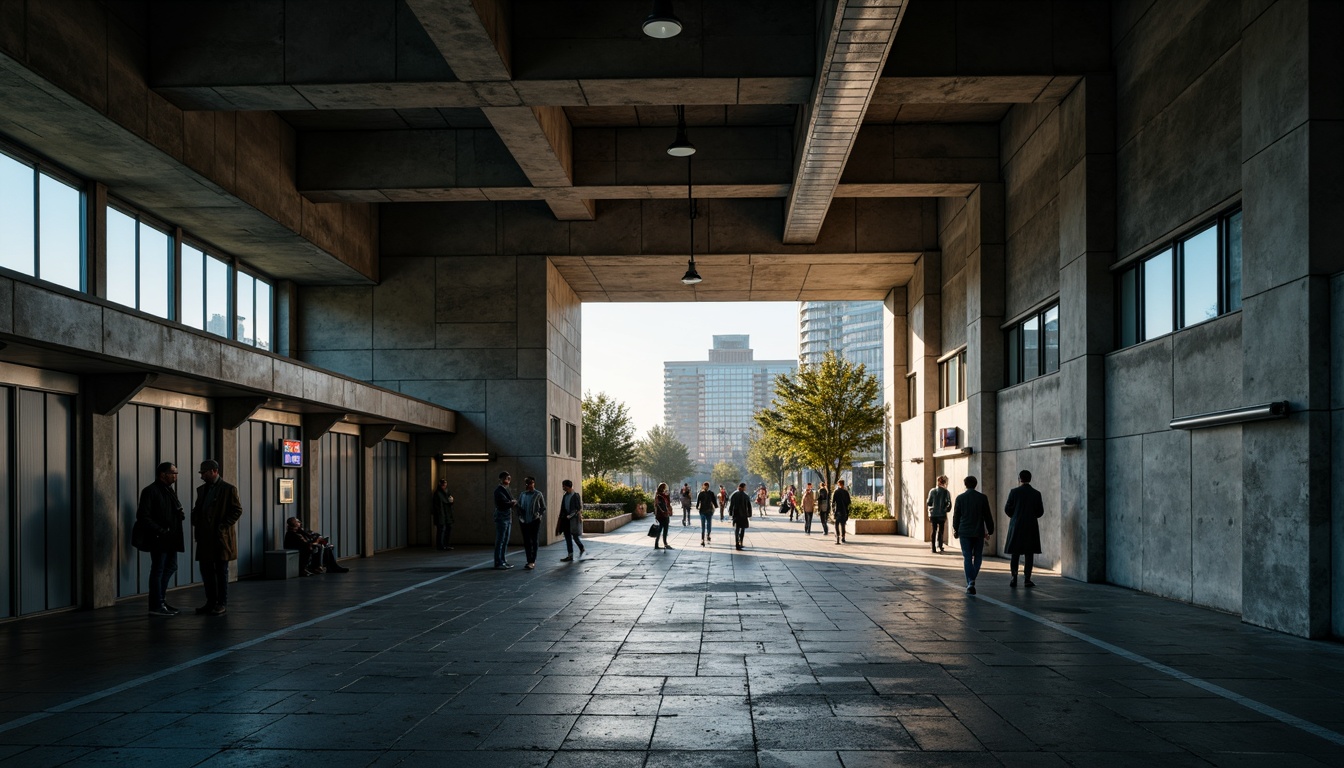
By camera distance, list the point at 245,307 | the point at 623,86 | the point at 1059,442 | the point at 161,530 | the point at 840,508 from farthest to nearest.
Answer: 1. the point at 840,508
2. the point at 245,307
3. the point at 1059,442
4. the point at 623,86
5. the point at 161,530

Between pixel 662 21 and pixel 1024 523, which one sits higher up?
pixel 662 21

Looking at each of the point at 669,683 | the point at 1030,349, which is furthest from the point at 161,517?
the point at 1030,349

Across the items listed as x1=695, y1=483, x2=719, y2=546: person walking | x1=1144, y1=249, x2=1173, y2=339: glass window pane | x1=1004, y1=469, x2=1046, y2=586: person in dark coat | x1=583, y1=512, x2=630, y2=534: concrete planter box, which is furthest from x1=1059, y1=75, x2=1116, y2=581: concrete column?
x1=583, y1=512, x2=630, y2=534: concrete planter box

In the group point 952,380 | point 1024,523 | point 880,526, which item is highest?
point 952,380

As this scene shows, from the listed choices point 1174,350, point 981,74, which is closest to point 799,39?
point 981,74

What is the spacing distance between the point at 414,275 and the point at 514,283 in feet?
8.46

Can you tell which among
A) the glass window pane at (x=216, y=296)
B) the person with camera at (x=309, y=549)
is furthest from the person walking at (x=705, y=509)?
the glass window pane at (x=216, y=296)

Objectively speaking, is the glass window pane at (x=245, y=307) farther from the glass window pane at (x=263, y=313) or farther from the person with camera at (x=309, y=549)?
the person with camera at (x=309, y=549)

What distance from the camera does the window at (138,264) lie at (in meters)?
17.6

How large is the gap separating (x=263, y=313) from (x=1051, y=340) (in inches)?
707

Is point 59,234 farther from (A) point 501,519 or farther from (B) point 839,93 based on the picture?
(B) point 839,93

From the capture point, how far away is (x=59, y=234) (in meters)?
15.8

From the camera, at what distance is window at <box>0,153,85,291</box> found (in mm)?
14508

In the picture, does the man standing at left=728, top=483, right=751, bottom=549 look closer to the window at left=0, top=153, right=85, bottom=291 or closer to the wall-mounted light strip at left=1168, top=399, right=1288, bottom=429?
the wall-mounted light strip at left=1168, top=399, right=1288, bottom=429
